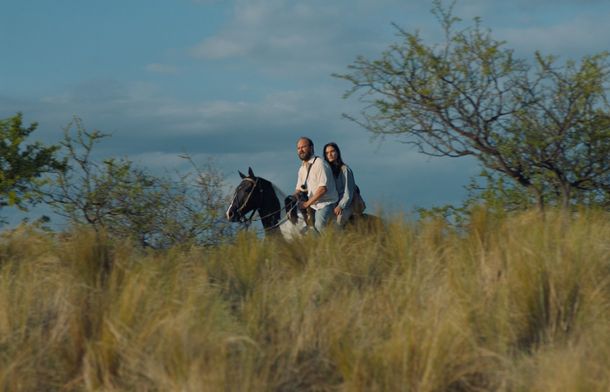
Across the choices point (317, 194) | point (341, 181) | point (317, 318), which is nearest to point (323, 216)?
point (317, 194)

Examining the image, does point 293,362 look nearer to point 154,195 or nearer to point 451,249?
point 451,249

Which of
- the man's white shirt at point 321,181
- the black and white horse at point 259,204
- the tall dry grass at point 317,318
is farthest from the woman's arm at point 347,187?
the tall dry grass at point 317,318

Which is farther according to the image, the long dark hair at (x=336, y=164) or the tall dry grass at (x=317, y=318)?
the long dark hair at (x=336, y=164)

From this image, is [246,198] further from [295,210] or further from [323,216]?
[323,216]

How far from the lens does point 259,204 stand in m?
14.2

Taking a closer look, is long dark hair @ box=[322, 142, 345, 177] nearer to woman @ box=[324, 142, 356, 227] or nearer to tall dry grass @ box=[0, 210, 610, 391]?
woman @ box=[324, 142, 356, 227]

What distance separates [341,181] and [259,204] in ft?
4.56

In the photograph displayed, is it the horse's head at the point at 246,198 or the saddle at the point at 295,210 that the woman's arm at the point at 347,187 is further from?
the horse's head at the point at 246,198

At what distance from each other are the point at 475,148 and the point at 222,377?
35.8 ft

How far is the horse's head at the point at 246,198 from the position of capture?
14055 millimetres

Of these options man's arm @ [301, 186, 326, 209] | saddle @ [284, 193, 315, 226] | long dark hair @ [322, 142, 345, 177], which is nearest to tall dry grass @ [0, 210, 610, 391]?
man's arm @ [301, 186, 326, 209]

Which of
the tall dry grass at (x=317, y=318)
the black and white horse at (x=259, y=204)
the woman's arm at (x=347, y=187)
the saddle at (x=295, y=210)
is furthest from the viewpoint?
the black and white horse at (x=259, y=204)

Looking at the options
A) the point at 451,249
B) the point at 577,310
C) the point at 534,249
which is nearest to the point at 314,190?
the point at 451,249

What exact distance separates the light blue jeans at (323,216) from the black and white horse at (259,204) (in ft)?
2.50
